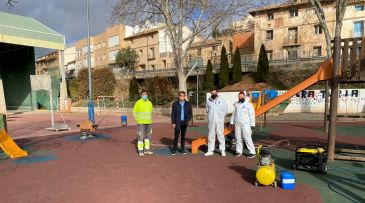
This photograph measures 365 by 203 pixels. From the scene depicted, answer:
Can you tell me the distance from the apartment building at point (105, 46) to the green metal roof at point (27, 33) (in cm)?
3332

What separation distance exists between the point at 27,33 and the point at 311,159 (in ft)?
108

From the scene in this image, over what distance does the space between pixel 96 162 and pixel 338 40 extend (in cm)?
714

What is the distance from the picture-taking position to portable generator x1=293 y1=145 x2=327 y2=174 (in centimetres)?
706

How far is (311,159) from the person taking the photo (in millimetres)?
7156

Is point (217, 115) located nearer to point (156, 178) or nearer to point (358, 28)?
point (156, 178)

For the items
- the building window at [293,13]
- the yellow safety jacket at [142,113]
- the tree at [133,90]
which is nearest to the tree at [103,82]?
the tree at [133,90]

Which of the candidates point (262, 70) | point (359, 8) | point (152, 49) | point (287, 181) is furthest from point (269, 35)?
point (287, 181)

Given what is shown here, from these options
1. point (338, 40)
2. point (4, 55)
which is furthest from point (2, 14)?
point (338, 40)

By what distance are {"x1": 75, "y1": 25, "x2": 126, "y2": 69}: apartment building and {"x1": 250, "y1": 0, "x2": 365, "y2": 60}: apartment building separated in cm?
3367

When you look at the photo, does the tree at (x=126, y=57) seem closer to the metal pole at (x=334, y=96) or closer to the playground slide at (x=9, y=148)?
the playground slide at (x=9, y=148)

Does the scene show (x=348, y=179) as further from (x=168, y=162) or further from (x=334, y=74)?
(x=168, y=162)

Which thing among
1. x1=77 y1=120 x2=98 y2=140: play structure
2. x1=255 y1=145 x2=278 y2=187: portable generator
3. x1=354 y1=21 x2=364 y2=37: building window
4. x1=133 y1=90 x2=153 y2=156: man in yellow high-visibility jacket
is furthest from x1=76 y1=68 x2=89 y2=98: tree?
x1=255 y1=145 x2=278 y2=187: portable generator

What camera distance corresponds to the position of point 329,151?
27.9 feet

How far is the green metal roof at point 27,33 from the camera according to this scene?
1241 inches
